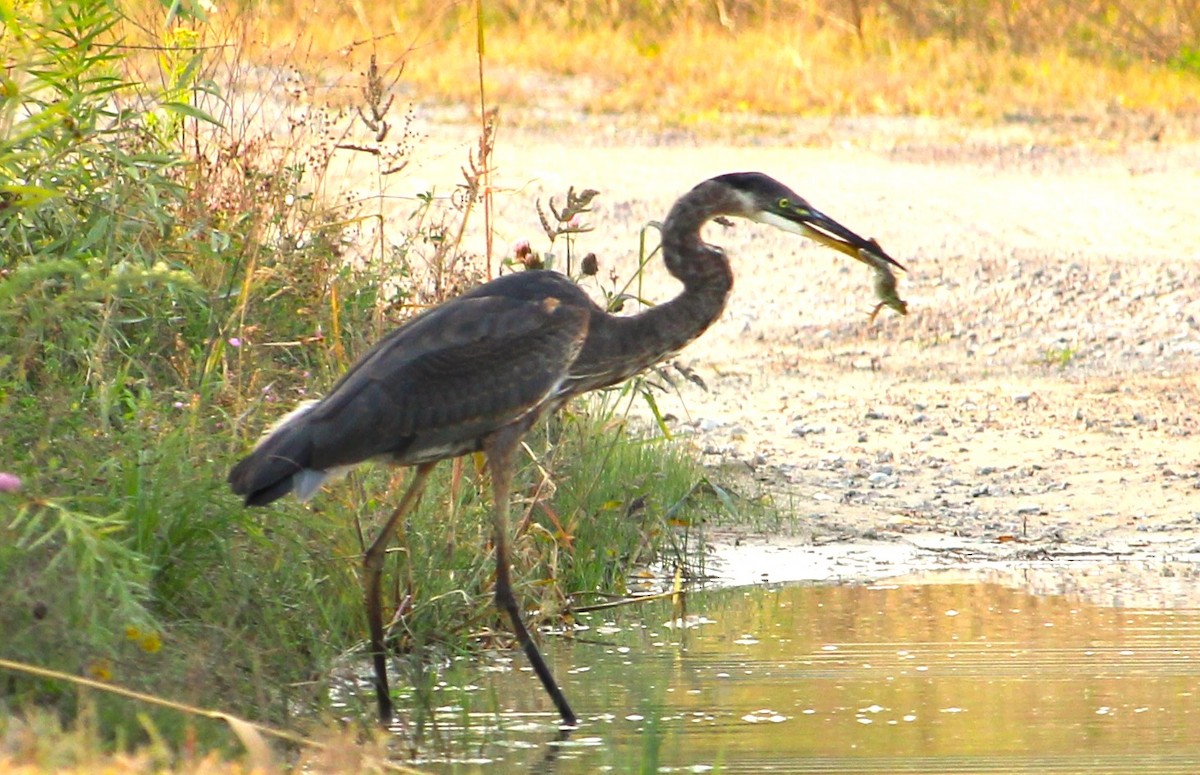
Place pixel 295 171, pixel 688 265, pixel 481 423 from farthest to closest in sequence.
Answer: pixel 295 171 → pixel 688 265 → pixel 481 423

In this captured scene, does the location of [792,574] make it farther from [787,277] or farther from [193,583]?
[787,277]

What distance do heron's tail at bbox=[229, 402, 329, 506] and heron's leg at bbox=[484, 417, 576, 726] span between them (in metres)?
0.61

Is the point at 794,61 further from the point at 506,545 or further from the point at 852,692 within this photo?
the point at 852,692

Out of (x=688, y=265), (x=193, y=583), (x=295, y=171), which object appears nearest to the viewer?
(x=193, y=583)

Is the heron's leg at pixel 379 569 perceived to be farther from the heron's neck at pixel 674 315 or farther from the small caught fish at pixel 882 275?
the small caught fish at pixel 882 275

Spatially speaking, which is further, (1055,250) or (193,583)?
(1055,250)

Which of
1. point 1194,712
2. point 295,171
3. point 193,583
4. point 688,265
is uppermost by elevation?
point 295,171

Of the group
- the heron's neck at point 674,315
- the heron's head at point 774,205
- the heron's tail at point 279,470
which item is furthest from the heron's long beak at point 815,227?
the heron's tail at point 279,470

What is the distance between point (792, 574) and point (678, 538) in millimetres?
400

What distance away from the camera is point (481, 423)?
5469mm

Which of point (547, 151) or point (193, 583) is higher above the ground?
point (547, 151)

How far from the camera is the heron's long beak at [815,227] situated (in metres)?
5.89

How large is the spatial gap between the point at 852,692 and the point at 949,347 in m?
5.16

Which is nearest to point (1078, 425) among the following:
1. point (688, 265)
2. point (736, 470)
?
point (736, 470)
